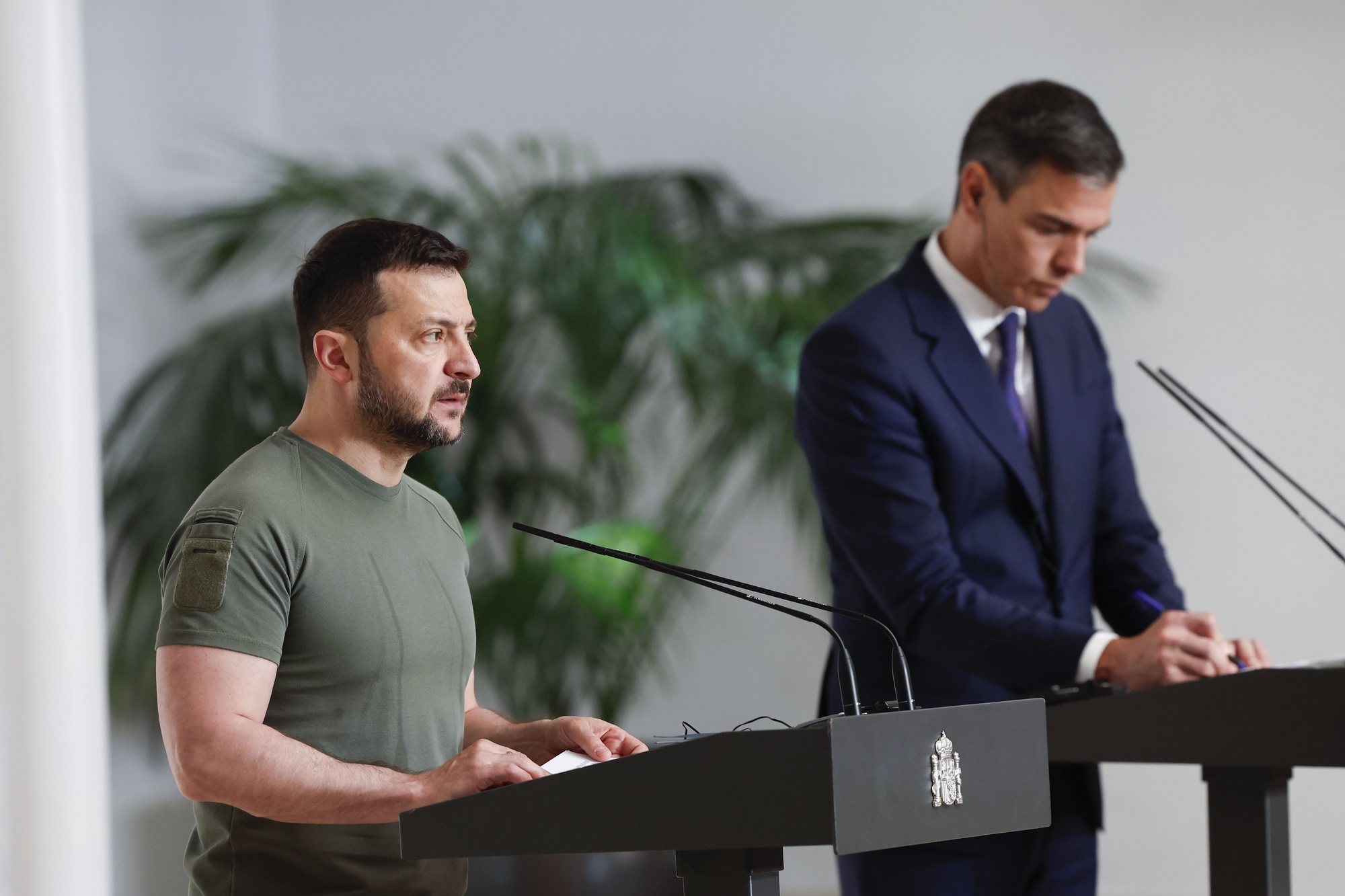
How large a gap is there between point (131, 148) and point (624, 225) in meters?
1.34

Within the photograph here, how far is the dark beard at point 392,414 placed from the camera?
4.73 feet

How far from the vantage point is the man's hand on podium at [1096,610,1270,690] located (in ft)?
6.06

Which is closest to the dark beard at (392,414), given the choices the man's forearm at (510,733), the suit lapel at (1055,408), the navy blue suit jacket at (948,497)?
the man's forearm at (510,733)

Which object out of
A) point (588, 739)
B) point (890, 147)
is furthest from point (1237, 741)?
point (890, 147)

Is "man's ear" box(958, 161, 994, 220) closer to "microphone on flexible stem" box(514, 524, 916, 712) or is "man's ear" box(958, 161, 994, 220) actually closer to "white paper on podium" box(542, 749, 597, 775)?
"microphone on flexible stem" box(514, 524, 916, 712)

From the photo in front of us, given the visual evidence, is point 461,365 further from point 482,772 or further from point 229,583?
point 482,772

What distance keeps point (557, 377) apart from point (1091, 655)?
1.82 metres

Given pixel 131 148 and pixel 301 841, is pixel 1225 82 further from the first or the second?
pixel 301 841

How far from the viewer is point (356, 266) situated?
1.47 m

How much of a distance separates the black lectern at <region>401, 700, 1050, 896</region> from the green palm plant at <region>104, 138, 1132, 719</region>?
2081mm

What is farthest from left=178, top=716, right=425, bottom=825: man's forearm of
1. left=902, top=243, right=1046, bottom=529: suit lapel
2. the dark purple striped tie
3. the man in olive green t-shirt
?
the dark purple striped tie

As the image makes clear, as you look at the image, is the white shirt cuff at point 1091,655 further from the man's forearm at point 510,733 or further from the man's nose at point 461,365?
the man's nose at point 461,365

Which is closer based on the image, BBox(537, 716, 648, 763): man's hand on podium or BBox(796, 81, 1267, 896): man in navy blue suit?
BBox(537, 716, 648, 763): man's hand on podium

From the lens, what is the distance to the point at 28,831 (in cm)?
183
